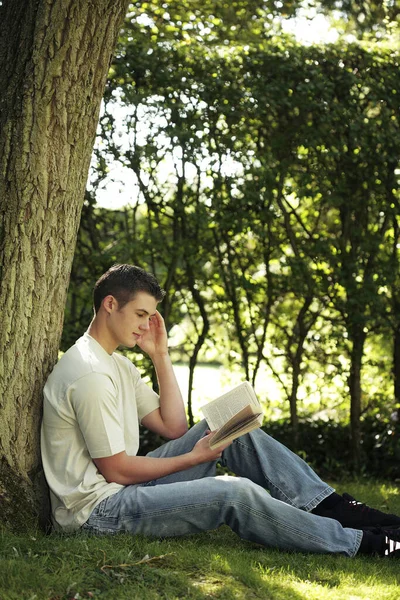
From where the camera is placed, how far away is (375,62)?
23.0 ft

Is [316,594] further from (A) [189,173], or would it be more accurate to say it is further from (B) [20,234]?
(A) [189,173]

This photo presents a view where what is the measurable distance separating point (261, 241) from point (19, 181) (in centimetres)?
311

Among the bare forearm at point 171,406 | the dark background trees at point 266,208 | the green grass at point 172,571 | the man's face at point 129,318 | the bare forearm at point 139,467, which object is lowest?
the green grass at point 172,571

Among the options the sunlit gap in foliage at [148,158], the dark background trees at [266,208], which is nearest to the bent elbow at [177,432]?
the dark background trees at [266,208]

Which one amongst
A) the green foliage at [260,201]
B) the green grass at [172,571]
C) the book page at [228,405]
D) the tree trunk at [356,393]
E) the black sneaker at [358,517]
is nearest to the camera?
the green grass at [172,571]

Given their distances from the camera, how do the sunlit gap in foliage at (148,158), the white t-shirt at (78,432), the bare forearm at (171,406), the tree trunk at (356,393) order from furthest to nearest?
the tree trunk at (356,393)
the sunlit gap in foliage at (148,158)
the bare forearm at (171,406)
the white t-shirt at (78,432)

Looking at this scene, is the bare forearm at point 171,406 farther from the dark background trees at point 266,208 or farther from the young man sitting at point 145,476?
the dark background trees at point 266,208

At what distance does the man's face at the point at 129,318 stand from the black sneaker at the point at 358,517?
137cm

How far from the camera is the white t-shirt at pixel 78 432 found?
3959mm

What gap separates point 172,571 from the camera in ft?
11.9

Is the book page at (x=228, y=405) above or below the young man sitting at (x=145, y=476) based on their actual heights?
above

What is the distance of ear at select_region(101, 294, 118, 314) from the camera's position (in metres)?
4.33

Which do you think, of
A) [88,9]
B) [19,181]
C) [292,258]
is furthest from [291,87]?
[19,181]

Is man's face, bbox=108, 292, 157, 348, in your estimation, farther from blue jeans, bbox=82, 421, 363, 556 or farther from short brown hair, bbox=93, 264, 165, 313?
blue jeans, bbox=82, 421, 363, 556
